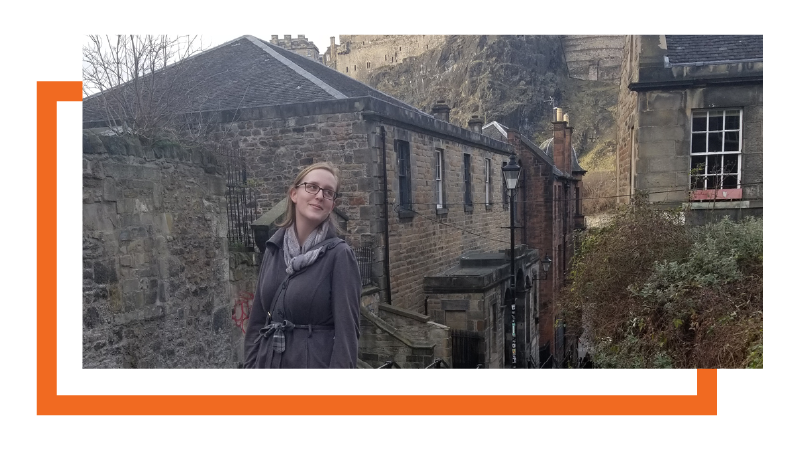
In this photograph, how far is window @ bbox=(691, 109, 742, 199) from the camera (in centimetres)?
750

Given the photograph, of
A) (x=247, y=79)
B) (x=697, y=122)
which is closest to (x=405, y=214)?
(x=247, y=79)

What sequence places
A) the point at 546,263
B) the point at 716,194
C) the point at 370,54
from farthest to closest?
the point at 546,263, the point at 370,54, the point at 716,194

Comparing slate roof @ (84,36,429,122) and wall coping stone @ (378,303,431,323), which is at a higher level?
slate roof @ (84,36,429,122)

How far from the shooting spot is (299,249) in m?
3.97

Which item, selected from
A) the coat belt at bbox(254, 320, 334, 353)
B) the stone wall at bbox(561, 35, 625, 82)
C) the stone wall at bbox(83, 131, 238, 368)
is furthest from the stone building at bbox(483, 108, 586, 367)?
the coat belt at bbox(254, 320, 334, 353)

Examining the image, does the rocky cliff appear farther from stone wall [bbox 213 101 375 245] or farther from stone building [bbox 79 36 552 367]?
stone wall [bbox 213 101 375 245]

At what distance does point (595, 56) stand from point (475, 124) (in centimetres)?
360

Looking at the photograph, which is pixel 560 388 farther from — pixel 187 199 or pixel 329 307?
pixel 187 199

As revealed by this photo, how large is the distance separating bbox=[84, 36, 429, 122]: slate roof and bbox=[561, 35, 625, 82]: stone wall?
372 cm

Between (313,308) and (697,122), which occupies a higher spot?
(697,122)

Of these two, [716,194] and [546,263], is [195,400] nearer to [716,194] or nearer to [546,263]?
[716,194]

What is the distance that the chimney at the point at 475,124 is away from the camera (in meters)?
14.2

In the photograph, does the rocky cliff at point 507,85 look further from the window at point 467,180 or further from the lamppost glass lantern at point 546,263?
the lamppost glass lantern at point 546,263

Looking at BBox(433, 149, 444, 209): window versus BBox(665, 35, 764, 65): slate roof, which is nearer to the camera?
BBox(665, 35, 764, 65): slate roof
